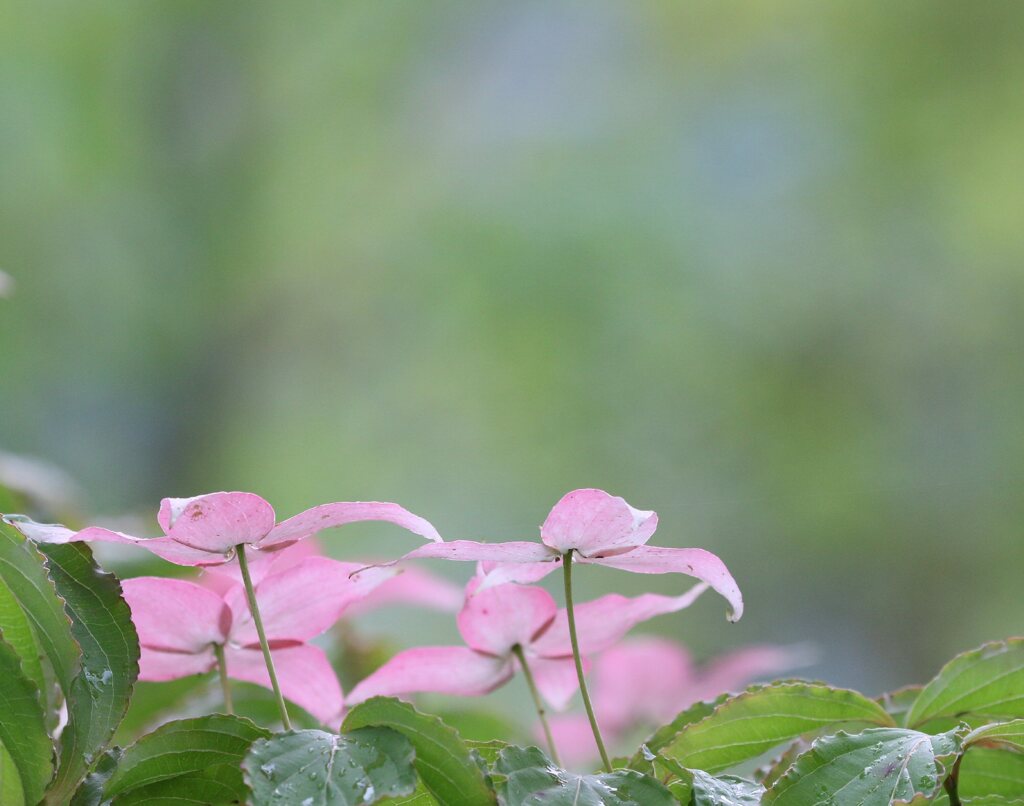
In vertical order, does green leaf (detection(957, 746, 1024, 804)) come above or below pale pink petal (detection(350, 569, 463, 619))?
above

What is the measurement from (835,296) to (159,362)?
7.04 feet

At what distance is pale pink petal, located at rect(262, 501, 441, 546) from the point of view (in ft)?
0.65

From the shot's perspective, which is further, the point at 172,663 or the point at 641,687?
the point at 641,687

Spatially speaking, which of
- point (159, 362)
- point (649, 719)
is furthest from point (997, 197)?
point (649, 719)

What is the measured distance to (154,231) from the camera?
3.25 meters

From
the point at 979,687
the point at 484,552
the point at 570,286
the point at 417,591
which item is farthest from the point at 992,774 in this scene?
the point at 570,286

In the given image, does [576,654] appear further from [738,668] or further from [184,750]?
[738,668]

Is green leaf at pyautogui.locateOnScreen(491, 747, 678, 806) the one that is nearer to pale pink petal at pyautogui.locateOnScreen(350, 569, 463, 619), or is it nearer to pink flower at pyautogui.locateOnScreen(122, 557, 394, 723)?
pink flower at pyautogui.locateOnScreen(122, 557, 394, 723)

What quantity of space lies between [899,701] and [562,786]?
121 millimetres

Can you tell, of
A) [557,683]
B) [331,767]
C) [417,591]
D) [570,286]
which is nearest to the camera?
[331,767]

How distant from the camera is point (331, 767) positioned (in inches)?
7.1

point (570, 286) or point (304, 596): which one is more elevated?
point (304, 596)

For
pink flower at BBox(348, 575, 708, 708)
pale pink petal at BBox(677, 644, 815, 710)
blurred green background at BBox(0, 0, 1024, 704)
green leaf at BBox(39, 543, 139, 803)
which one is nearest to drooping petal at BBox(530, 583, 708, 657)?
pink flower at BBox(348, 575, 708, 708)

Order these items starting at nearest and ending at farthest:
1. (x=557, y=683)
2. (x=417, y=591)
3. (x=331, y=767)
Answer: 1. (x=331, y=767)
2. (x=557, y=683)
3. (x=417, y=591)
